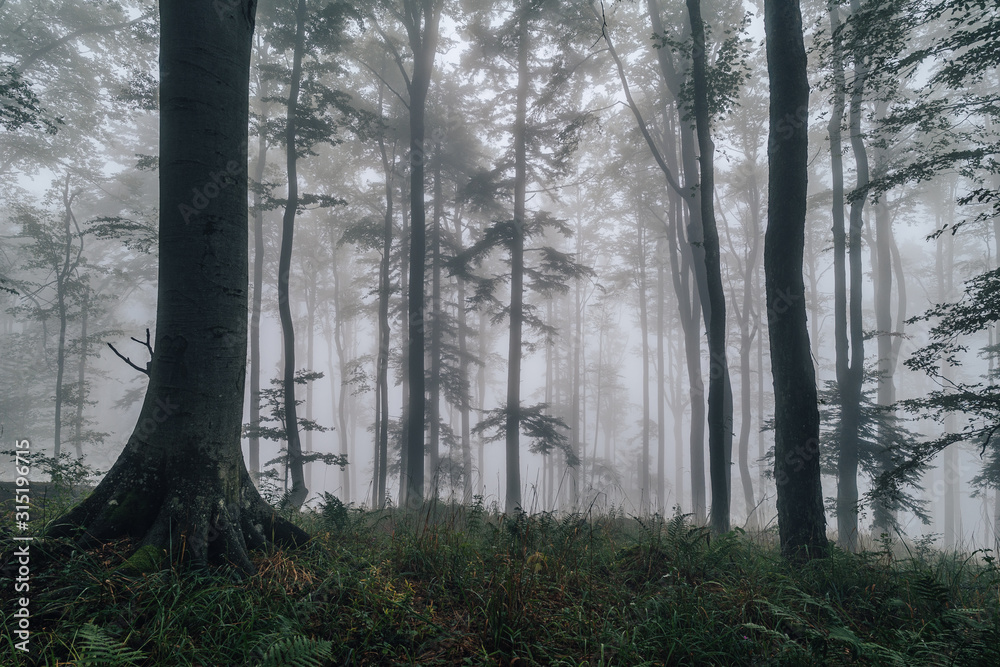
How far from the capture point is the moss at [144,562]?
249 cm

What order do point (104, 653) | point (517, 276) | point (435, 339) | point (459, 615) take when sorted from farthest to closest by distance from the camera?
point (435, 339), point (517, 276), point (459, 615), point (104, 653)

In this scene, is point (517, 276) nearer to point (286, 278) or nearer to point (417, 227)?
point (417, 227)

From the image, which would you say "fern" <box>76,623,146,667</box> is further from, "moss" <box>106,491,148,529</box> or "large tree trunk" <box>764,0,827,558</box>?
"large tree trunk" <box>764,0,827,558</box>

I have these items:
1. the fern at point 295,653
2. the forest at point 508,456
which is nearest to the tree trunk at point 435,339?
the forest at point 508,456

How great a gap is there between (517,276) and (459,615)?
37.6 ft

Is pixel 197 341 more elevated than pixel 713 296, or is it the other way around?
pixel 713 296

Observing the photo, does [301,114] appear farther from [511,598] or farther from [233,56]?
[511,598]

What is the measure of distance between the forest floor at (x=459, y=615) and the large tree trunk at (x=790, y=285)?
1.54m

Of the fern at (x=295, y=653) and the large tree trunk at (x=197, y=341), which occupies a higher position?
the large tree trunk at (x=197, y=341)

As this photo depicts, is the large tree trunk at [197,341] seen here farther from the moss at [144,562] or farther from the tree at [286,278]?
the tree at [286,278]

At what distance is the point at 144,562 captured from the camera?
2.54 metres

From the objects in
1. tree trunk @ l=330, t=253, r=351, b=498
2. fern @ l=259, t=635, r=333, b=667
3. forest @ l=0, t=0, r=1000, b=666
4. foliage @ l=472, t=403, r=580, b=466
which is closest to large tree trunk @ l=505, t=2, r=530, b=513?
forest @ l=0, t=0, r=1000, b=666

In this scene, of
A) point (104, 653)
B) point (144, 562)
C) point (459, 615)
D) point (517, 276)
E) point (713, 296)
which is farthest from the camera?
point (517, 276)

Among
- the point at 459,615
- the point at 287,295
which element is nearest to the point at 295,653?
Result: the point at 459,615
